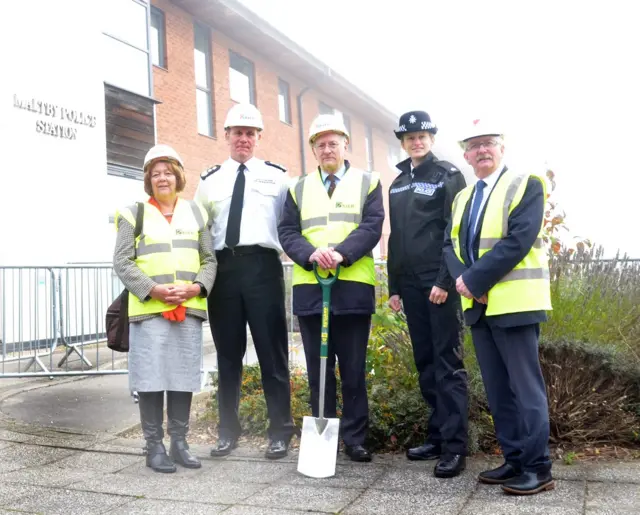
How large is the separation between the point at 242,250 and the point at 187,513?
1808 millimetres

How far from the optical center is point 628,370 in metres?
4.50

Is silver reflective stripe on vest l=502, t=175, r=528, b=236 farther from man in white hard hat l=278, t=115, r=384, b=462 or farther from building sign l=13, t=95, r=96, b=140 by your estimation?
building sign l=13, t=95, r=96, b=140

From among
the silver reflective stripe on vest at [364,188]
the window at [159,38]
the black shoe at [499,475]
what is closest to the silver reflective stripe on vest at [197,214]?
the silver reflective stripe on vest at [364,188]

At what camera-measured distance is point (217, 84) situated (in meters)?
17.2

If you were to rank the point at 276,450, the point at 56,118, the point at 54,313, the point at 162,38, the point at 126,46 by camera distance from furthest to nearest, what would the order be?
the point at 162,38, the point at 126,46, the point at 56,118, the point at 54,313, the point at 276,450

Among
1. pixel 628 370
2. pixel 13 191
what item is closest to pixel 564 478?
pixel 628 370

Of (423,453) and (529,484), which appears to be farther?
(423,453)

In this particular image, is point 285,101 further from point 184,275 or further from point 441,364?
point 441,364

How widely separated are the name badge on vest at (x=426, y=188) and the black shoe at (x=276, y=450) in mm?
1838

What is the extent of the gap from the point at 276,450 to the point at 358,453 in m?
0.56

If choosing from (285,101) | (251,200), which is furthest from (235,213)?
(285,101)

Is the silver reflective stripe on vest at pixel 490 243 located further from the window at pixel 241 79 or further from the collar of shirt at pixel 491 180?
the window at pixel 241 79

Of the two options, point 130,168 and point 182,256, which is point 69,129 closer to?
point 130,168

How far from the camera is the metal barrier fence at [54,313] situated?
8.08m
